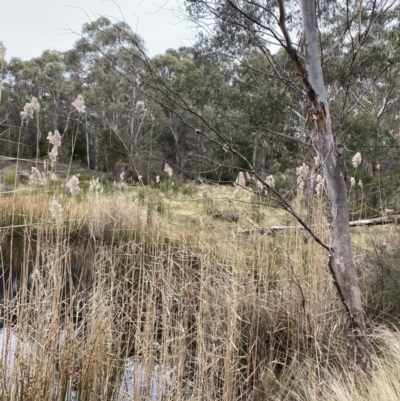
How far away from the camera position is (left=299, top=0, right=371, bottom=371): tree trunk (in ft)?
5.44

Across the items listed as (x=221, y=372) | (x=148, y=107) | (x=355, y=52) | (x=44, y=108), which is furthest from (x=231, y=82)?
(x=44, y=108)

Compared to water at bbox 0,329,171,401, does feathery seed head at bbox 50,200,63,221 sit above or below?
above

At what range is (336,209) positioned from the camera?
1.68m

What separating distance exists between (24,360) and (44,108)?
23.7 meters

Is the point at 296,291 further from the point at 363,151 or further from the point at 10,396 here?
the point at 363,151

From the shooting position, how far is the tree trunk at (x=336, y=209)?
1659 millimetres

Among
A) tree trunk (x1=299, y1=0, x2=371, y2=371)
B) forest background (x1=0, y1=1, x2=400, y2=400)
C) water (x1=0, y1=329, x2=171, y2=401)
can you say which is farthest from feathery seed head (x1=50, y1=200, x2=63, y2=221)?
tree trunk (x1=299, y1=0, x2=371, y2=371)

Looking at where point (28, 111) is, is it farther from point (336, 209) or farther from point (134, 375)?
point (336, 209)

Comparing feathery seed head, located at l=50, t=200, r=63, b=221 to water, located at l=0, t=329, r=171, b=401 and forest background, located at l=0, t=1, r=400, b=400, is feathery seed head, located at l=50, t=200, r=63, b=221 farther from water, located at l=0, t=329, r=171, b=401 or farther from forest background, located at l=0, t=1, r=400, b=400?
water, located at l=0, t=329, r=171, b=401

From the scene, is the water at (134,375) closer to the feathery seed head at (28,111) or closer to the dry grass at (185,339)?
the dry grass at (185,339)

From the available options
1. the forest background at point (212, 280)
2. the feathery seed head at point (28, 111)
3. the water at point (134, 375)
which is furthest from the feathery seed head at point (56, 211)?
the water at point (134, 375)

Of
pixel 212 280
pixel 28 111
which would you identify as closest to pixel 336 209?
pixel 212 280

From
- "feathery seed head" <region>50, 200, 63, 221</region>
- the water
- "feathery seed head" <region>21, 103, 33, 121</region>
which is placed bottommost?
the water

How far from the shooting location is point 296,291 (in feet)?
7.71
